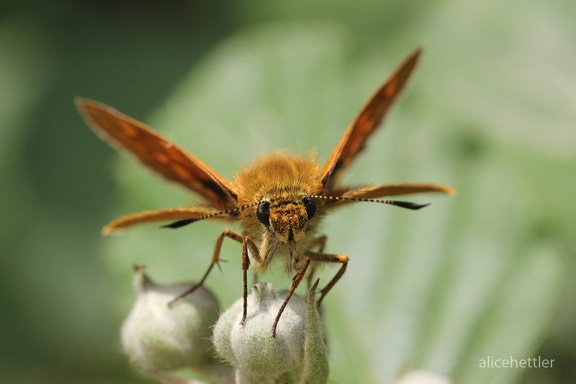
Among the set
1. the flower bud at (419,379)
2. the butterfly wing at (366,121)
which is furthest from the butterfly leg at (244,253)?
the flower bud at (419,379)

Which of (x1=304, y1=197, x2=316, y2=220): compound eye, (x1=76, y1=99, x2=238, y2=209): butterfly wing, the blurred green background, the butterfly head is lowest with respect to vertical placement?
the butterfly head

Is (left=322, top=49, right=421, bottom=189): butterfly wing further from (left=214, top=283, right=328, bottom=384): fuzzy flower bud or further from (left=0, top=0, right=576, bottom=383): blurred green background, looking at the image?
(left=0, top=0, right=576, bottom=383): blurred green background

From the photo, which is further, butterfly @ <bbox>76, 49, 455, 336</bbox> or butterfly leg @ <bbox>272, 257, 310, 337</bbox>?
butterfly @ <bbox>76, 49, 455, 336</bbox>

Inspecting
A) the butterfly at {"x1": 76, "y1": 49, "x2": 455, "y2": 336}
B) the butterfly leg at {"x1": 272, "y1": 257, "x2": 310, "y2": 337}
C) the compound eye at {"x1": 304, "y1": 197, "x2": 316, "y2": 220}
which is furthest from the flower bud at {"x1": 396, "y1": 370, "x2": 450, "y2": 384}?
the compound eye at {"x1": 304, "y1": 197, "x2": 316, "y2": 220}

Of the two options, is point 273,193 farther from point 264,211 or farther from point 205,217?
point 205,217

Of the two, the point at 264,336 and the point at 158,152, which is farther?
the point at 158,152

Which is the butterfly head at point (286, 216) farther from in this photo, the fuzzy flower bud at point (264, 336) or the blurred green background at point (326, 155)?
the blurred green background at point (326, 155)

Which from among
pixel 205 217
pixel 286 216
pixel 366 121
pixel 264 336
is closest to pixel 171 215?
pixel 205 217

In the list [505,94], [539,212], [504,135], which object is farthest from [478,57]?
[539,212]
